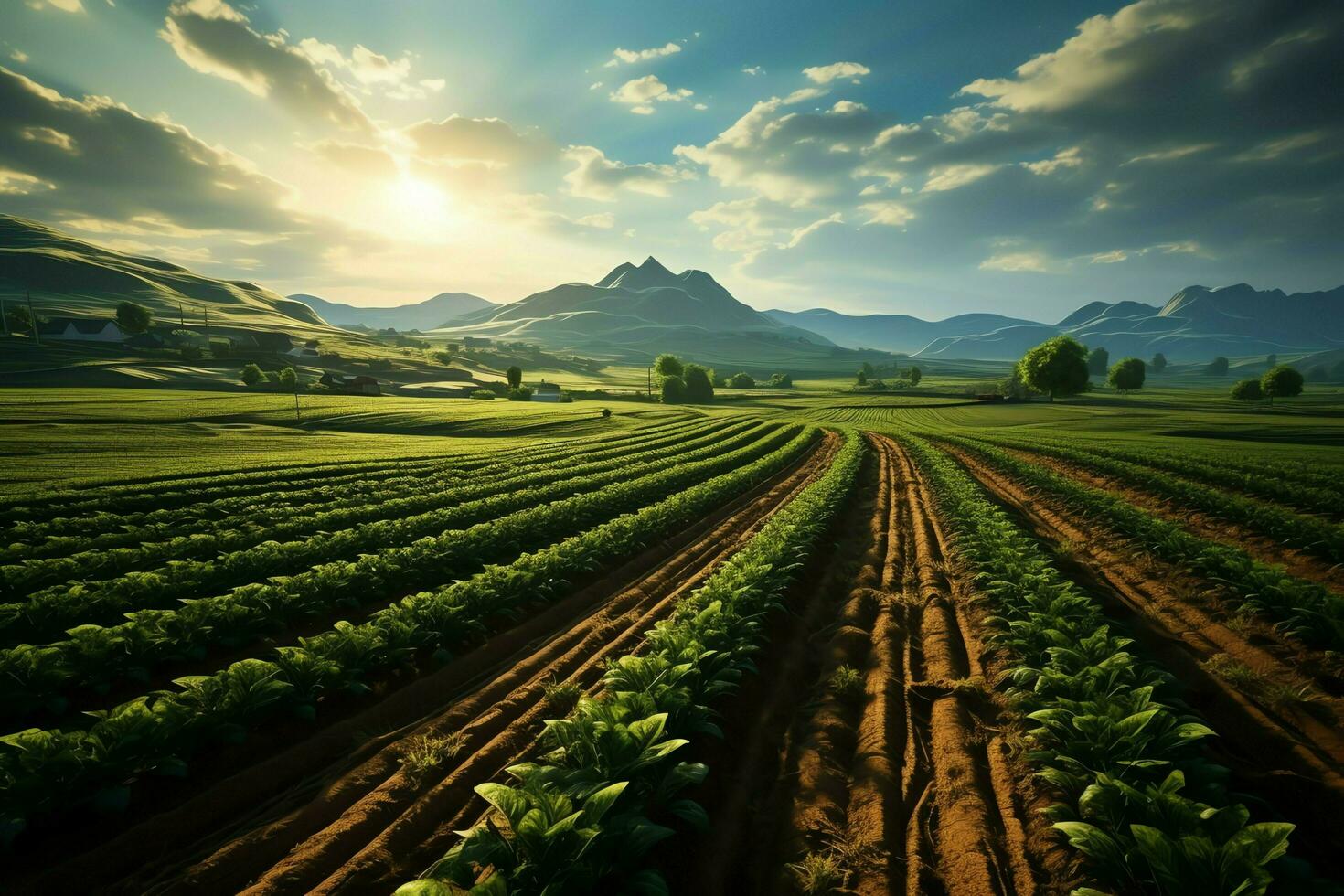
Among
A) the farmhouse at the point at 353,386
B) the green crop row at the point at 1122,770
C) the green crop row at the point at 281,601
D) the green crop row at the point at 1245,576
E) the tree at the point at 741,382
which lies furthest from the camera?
the tree at the point at 741,382

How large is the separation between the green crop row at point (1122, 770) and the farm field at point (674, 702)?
0.13ft

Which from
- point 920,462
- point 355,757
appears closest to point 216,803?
point 355,757

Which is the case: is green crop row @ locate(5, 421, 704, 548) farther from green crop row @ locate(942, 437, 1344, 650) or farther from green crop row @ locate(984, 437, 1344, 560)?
green crop row @ locate(984, 437, 1344, 560)

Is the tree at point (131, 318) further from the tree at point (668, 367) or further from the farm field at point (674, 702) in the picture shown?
the farm field at point (674, 702)

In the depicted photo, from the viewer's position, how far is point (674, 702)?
6430mm

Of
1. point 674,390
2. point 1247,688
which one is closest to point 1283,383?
point 674,390

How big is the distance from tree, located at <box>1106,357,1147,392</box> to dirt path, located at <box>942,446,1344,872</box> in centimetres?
14227

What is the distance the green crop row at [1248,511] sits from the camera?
44.6 feet

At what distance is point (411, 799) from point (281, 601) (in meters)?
6.46

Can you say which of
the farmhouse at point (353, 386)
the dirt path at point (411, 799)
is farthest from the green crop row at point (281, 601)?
the farmhouse at point (353, 386)

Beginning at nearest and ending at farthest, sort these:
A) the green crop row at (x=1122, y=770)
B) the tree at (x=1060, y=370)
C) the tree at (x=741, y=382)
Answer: the green crop row at (x=1122, y=770) → the tree at (x=1060, y=370) → the tree at (x=741, y=382)

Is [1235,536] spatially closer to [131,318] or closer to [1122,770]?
[1122,770]

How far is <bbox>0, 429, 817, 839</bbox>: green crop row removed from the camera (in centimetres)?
543

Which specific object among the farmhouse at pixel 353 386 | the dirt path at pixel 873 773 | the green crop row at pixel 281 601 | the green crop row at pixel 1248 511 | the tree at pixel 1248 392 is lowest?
the dirt path at pixel 873 773
